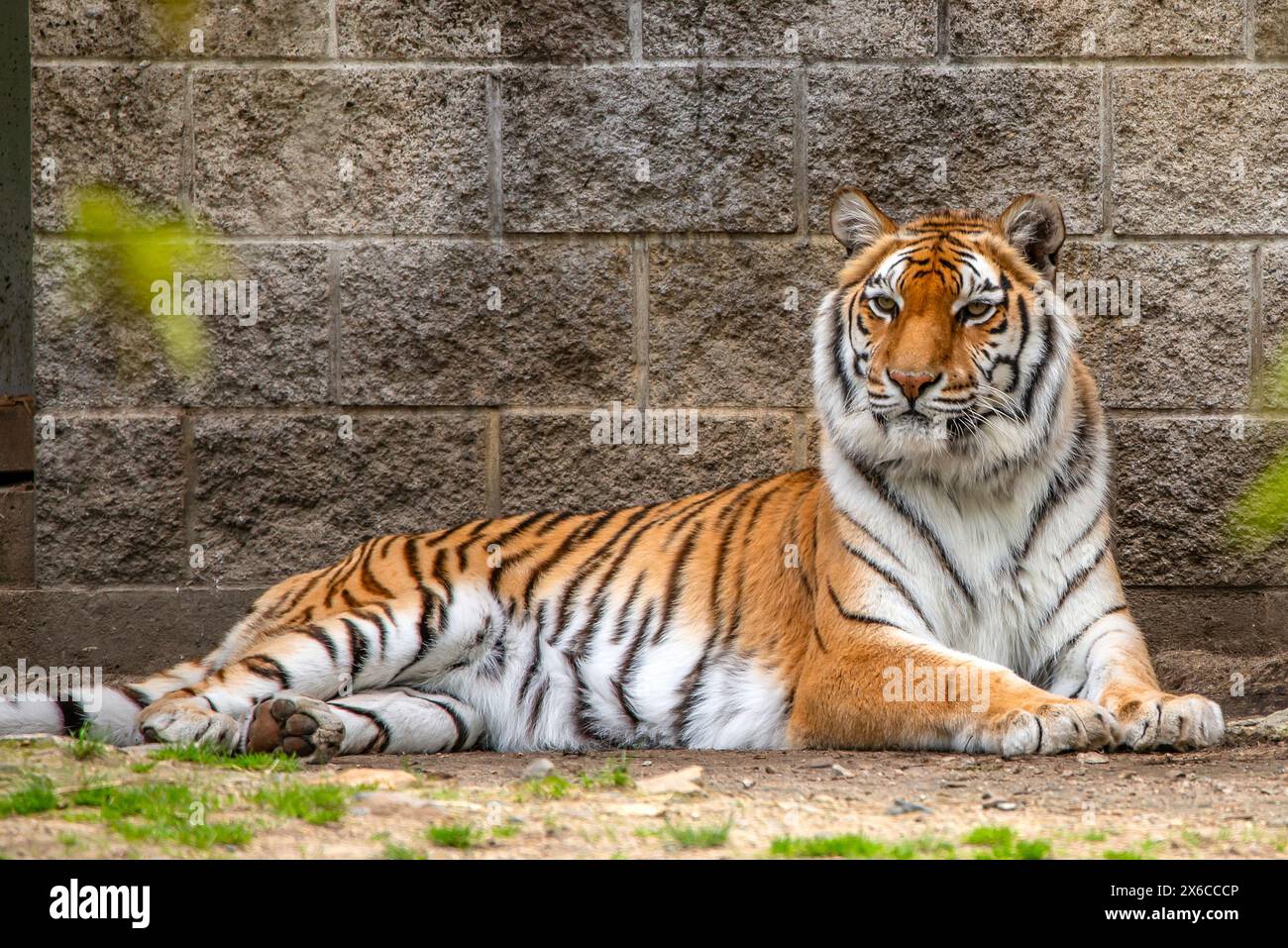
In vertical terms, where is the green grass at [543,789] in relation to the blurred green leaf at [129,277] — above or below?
below

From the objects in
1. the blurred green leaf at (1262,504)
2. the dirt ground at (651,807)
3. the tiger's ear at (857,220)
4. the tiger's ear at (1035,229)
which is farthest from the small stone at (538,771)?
the blurred green leaf at (1262,504)

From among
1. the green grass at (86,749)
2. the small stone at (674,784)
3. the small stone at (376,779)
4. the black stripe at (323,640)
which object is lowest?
the small stone at (674,784)

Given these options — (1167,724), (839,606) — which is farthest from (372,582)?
(1167,724)

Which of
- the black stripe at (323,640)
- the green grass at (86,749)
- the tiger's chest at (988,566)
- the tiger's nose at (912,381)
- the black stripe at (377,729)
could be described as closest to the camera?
the green grass at (86,749)

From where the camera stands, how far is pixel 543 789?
356 cm

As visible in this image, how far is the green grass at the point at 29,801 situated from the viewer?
3.14 metres

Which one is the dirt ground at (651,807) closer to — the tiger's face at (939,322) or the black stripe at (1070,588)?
the black stripe at (1070,588)

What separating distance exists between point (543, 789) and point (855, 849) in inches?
36.5

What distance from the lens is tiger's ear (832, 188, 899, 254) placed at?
5008 millimetres

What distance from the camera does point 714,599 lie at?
17.2ft

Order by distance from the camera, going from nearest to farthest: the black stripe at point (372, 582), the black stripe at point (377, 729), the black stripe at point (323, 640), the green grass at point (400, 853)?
the green grass at point (400, 853) → the black stripe at point (377, 729) → the black stripe at point (323, 640) → the black stripe at point (372, 582)

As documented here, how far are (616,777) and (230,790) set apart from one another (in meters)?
0.88

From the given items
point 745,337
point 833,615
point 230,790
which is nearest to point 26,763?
point 230,790
